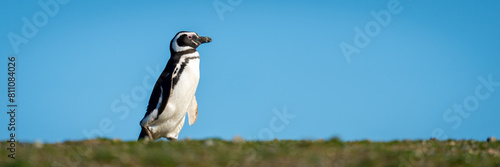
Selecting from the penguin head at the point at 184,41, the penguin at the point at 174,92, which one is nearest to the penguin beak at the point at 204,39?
the penguin head at the point at 184,41

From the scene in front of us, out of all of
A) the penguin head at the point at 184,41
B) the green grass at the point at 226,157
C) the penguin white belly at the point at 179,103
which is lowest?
the green grass at the point at 226,157

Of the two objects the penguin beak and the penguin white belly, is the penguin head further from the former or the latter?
the penguin white belly

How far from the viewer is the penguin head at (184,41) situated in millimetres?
15562

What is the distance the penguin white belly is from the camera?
582 inches

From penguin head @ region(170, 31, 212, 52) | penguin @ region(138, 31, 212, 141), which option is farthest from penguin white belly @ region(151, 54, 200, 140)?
penguin head @ region(170, 31, 212, 52)

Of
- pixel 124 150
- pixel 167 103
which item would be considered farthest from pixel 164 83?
pixel 124 150

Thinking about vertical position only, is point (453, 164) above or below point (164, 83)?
below

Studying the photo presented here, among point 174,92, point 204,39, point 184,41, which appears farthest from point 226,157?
point 204,39

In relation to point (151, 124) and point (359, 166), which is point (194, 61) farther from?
point (359, 166)

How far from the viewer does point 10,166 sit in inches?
297

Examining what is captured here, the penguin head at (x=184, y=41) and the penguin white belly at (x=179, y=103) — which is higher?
the penguin head at (x=184, y=41)

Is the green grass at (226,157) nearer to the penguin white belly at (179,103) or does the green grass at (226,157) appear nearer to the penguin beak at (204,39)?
the penguin white belly at (179,103)

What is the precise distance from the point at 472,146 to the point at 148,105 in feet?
28.1

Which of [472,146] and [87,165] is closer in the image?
[87,165]
